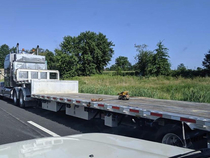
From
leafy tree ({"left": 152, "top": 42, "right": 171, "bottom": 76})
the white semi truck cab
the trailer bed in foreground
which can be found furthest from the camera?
leafy tree ({"left": 152, "top": 42, "right": 171, "bottom": 76})

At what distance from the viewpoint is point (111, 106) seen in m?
5.82

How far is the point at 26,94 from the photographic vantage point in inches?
471

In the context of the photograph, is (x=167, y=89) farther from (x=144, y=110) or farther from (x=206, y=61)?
(x=206, y=61)

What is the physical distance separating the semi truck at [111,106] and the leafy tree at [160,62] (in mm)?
25674

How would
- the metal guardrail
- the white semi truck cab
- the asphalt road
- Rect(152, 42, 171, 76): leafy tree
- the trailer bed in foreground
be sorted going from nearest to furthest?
the trailer bed in foreground
the asphalt road
the white semi truck cab
the metal guardrail
Rect(152, 42, 171, 76): leafy tree

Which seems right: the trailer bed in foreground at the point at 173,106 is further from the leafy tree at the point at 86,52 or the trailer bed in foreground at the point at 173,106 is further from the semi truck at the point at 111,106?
the leafy tree at the point at 86,52

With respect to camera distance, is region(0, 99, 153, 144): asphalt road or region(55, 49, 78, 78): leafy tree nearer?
region(0, 99, 153, 144): asphalt road

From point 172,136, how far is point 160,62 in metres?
34.5

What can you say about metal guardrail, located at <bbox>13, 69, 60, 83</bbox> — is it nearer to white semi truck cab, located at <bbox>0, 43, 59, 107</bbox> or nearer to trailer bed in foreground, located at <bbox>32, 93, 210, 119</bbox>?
white semi truck cab, located at <bbox>0, 43, 59, 107</bbox>

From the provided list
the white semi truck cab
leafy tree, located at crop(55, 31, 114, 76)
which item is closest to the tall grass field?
the white semi truck cab

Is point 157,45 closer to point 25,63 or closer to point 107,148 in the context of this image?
Answer: point 25,63

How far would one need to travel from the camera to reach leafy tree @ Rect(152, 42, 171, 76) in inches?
1476

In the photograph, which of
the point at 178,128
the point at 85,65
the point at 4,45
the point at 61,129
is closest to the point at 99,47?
the point at 85,65

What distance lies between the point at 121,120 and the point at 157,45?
34320 mm
